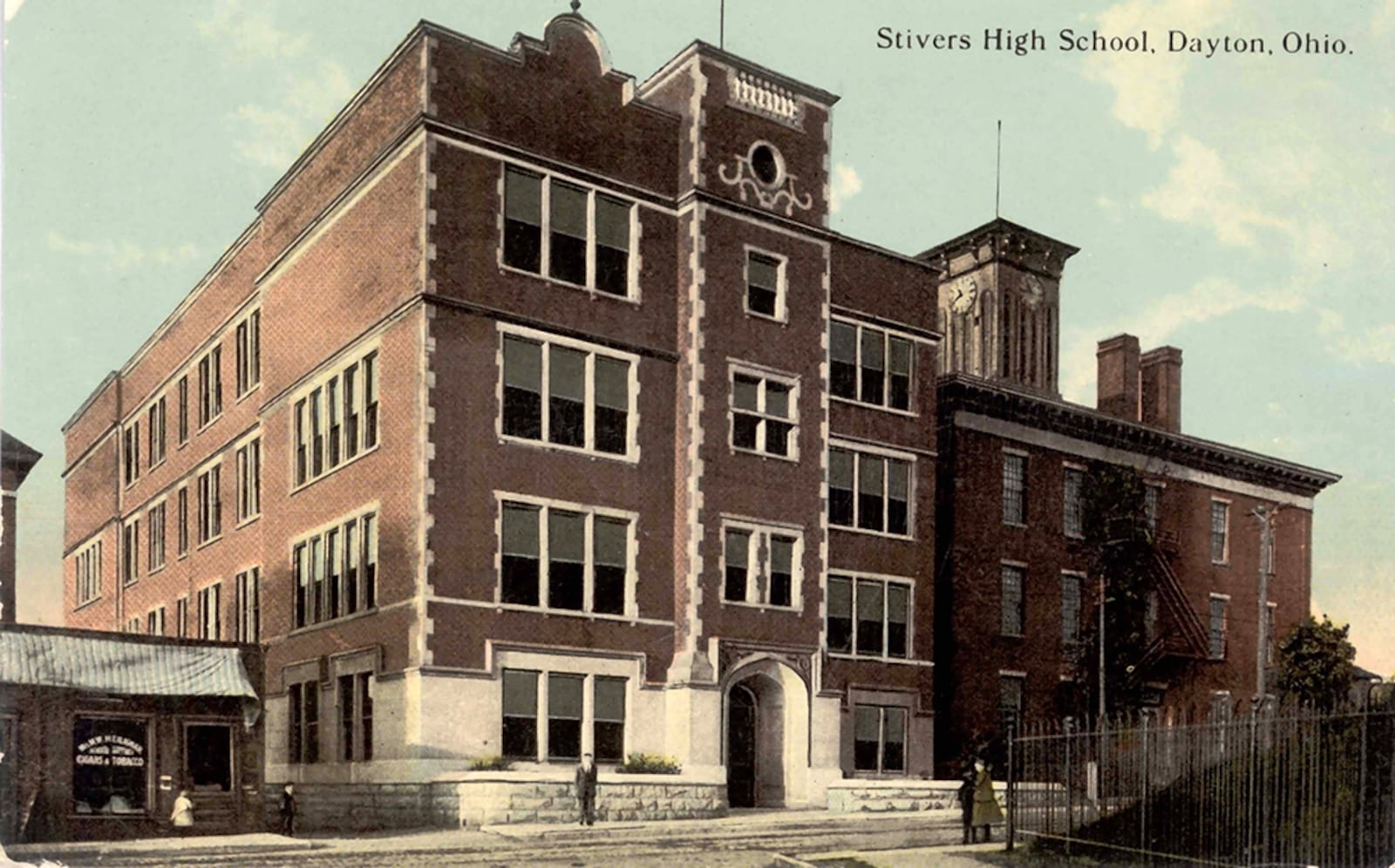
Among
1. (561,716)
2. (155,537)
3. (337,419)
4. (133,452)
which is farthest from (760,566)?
(133,452)

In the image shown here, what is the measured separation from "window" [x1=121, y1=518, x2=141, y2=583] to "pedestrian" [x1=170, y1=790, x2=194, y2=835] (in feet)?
50.0

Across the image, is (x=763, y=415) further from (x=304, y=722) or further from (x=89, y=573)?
(x=89, y=573)

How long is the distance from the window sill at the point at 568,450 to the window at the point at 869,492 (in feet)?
18.3

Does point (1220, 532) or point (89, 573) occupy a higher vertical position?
point (1220, 532)

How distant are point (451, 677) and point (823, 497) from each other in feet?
28.8

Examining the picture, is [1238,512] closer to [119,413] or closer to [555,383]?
[555,383]

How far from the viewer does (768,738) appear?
2738 centimetres

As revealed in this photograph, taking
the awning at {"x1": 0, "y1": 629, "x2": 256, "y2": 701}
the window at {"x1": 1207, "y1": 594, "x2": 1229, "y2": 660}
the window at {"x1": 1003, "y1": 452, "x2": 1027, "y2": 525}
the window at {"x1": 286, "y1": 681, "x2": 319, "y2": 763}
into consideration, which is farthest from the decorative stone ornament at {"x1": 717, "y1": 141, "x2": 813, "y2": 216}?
the window at {"x1": 1207, "y1": 594, "x2": 1229, "y2": 660}

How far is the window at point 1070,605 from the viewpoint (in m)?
34.7

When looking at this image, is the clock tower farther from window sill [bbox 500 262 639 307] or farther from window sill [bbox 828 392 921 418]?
window sill [bbox 500 262 639 307]

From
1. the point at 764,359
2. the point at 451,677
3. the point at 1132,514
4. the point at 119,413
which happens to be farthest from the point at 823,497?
the point at 119,413

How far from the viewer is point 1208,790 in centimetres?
1662

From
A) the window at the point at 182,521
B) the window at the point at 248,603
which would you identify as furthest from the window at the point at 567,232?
the window at the point at 182,521

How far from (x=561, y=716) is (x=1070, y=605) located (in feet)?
52.7
